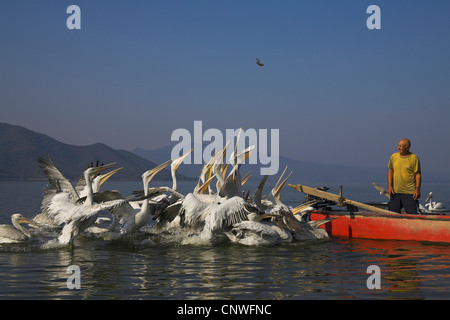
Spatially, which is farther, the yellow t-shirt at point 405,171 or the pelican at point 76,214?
the yellow t-shirt at point 405,171

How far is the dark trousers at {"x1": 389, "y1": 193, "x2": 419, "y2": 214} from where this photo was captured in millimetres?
11398

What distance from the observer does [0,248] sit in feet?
32.5

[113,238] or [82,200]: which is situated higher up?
[82,200]

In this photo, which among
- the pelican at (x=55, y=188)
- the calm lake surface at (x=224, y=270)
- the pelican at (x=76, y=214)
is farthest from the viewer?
the pelican at (x=55, y=188)

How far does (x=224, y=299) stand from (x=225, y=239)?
4.52 meters

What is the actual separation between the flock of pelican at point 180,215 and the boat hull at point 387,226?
591 mm

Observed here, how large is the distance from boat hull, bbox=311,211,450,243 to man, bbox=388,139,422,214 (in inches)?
14.7

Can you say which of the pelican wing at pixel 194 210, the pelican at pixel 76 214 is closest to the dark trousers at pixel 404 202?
the pelican wing at pixel 194 210

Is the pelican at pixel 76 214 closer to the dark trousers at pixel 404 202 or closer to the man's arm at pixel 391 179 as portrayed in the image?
the man's arm at pixel 391 179

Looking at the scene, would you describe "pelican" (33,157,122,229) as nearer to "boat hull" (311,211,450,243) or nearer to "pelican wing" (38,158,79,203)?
"pelican wing" (38,158,79,203)

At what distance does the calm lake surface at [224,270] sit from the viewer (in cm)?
666

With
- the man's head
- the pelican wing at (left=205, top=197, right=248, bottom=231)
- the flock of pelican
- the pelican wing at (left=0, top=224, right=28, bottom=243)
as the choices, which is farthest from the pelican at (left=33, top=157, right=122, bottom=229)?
the man's head
